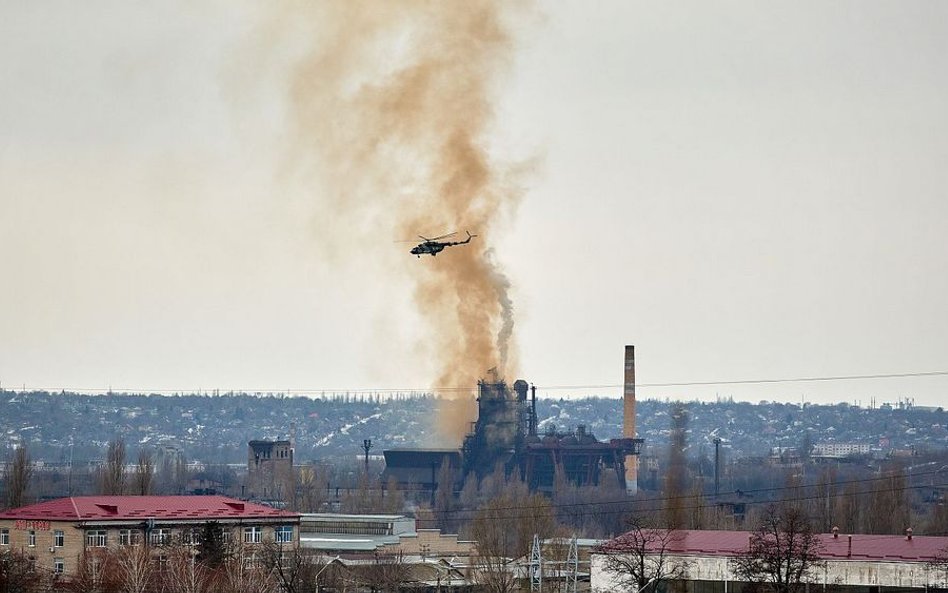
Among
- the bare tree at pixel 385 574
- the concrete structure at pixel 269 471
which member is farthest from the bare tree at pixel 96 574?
the concrete structure at pixel 269 471

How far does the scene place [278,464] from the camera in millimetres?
148125

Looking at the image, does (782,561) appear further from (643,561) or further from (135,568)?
(135,568)

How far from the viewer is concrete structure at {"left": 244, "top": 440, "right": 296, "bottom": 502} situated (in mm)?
135375

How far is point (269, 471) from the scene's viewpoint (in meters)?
147

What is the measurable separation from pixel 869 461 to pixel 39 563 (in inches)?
5563

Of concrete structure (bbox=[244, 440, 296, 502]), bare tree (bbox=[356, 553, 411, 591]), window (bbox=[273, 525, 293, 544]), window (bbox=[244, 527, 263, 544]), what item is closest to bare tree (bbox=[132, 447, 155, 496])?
bare tree (bbox=[356, 553, 411, 591])

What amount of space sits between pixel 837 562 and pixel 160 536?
24246 mm

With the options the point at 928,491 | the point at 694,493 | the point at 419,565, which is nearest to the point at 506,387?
the point at 694,493

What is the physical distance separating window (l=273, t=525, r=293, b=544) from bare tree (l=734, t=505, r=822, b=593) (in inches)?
780

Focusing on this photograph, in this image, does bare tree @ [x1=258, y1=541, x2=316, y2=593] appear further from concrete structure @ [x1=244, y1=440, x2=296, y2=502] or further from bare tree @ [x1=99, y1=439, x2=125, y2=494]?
concrete structure @ [x1=244, y1=440, x2=296, y2=502]

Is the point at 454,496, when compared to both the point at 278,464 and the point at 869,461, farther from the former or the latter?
the point at 869,461

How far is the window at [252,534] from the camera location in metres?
68.7

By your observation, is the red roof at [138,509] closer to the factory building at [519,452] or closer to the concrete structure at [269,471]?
the factory building at [519,452]

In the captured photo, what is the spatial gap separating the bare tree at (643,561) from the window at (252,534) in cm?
1411
